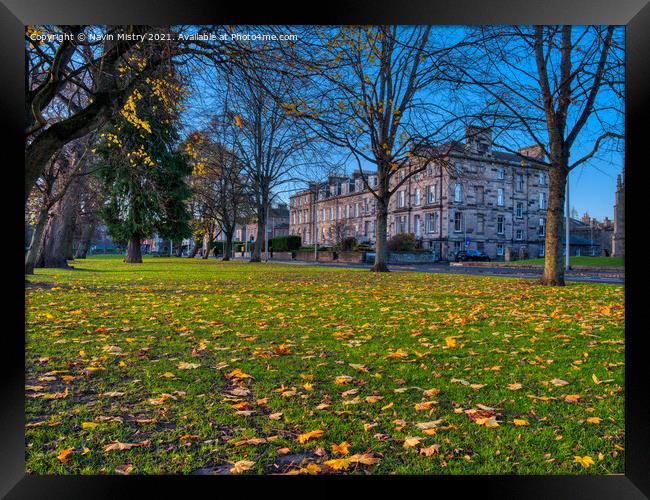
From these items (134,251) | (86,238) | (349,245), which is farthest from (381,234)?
(86,238)

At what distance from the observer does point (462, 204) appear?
2792 cm

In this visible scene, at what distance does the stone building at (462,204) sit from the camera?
11742mm

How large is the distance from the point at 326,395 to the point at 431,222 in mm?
31512

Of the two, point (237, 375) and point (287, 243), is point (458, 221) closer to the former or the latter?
point (287, 243)

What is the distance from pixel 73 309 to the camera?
21.9 ft

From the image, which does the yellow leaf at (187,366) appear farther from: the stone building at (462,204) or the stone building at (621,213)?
the stone building at (462,204)

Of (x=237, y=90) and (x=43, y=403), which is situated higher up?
(x=237, y=90)

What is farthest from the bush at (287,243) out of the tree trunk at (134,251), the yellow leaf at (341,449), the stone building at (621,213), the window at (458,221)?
the yellow leaf at (341,449)

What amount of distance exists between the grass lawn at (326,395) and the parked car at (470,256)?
81.6 ft

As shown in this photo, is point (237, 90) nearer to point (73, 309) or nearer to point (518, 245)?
point (73, 309)

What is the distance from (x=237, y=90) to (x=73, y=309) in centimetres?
454

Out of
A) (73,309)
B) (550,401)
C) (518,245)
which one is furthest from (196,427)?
(518,245)
